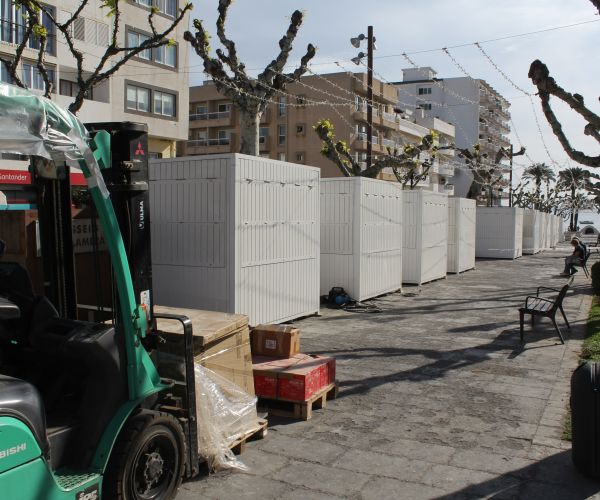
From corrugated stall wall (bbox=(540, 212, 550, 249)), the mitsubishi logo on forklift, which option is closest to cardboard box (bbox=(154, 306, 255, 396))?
the mitsubishi logo on forklift

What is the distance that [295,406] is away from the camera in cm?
629

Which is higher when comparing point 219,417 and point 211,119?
point 211,119

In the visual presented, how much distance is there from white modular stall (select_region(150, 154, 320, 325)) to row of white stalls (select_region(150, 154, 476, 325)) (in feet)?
0.05

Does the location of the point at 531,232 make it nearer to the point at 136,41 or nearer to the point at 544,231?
the point at 544,231

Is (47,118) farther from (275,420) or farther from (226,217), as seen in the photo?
(226,217)

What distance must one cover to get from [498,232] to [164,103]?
18.9m

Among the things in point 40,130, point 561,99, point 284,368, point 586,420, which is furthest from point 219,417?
point 561,99

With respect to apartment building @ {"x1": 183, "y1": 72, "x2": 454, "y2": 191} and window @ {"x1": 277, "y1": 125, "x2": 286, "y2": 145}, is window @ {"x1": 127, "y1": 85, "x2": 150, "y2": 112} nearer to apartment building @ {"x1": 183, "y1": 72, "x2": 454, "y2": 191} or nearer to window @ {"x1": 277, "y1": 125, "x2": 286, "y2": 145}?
apartment building @ {"x1": 183, "y1": 72, "x2": 454, "y2": 191}

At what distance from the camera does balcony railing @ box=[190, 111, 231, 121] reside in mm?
59594

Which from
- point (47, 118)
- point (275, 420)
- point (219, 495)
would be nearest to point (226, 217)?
point (275, 420)

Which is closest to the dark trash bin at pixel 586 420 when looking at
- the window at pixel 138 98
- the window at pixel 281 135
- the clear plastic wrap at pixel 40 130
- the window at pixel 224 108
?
the clear plastic wrap at pixel 40 130

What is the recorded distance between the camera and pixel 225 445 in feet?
16.3

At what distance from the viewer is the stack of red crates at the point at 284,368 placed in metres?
6.27

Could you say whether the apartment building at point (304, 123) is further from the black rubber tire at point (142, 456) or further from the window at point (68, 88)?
the black rubber tire at point (142, 456)
